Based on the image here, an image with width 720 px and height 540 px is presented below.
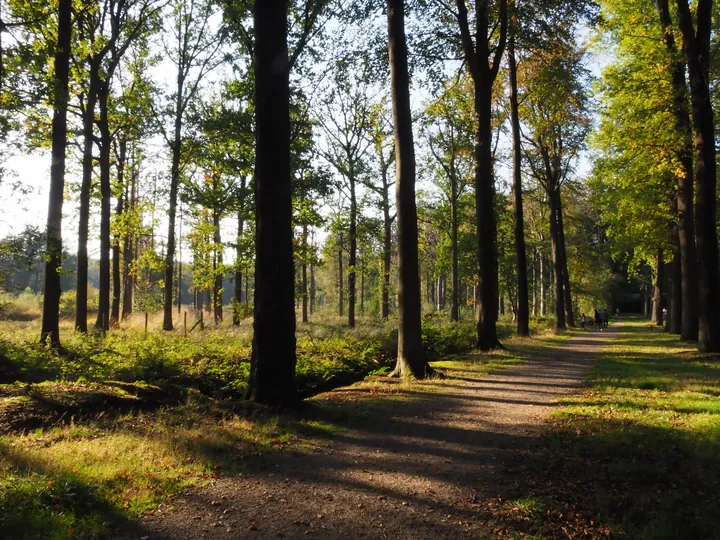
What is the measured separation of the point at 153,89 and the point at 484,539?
79.8 ft

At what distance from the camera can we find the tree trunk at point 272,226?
25.4ft

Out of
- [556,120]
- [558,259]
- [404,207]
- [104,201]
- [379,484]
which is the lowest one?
[379,484]

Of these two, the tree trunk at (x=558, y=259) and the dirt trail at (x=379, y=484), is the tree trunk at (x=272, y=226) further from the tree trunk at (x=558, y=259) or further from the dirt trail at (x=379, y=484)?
the tree trunk at (x=558, y=259)

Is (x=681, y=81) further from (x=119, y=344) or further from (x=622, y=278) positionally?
(x=622, y=278)

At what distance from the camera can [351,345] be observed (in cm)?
1577

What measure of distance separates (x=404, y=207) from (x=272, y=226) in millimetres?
4387

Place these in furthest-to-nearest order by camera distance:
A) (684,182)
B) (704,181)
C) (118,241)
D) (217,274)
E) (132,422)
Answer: (118,241) < (217,274) < (684,182) < (704,181) < (132,422)

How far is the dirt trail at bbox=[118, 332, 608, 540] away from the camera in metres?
3.90

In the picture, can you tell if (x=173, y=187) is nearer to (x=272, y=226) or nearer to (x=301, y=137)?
(x=301, y=137)

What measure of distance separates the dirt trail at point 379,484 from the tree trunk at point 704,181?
8617 mm

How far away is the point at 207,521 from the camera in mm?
3992

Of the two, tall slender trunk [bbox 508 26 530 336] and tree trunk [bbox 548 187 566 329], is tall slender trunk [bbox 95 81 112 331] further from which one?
tree trunk [bbox 548 187 566 329]

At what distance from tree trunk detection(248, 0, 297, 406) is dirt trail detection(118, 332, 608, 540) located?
1639 millimetres

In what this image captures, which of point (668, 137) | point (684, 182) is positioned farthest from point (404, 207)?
point (684, 182)
